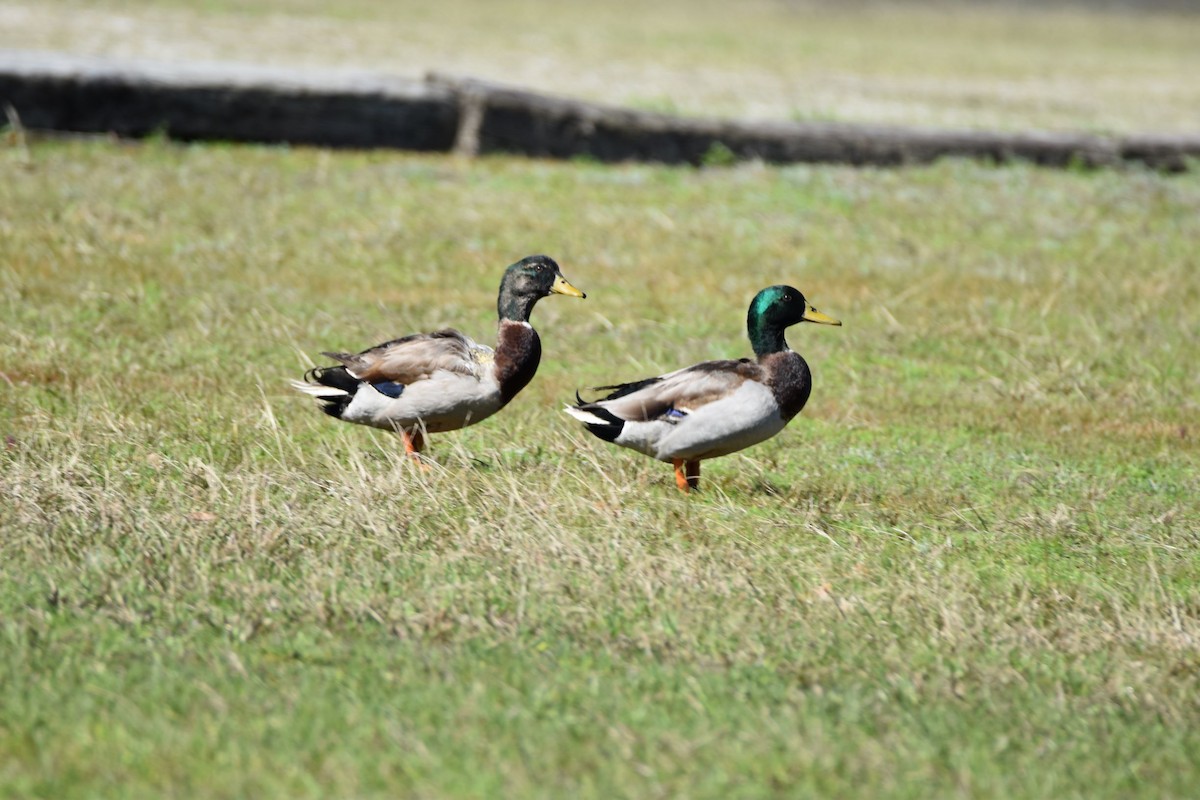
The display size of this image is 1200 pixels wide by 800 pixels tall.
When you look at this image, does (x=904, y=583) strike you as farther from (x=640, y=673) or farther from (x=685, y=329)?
(x=685, y=329)

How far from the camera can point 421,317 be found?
31.9 feet

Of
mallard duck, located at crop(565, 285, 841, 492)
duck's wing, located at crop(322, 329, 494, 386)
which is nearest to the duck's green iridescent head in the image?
mallard duck, located at crop(565, 285, 841, 492)

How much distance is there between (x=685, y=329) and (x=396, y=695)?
5609 mm

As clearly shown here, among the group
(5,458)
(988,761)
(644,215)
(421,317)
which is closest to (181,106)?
(644,215)

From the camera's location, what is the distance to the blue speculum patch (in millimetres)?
6586

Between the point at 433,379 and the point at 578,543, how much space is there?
1258 millimetres

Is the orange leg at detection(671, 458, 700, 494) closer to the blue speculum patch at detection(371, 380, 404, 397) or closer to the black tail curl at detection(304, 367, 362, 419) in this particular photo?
the blue speculum patch at detection(371, 380, 404, 397)

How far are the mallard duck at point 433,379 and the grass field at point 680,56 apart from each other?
11.2m

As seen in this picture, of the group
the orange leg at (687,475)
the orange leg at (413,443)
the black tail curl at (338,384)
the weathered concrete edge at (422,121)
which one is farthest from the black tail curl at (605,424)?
the weathered concrete edge at (422,121)

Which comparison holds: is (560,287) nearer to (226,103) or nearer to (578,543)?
(578,543)

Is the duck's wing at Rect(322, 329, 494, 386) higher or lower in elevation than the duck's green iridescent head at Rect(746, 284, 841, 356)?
lower

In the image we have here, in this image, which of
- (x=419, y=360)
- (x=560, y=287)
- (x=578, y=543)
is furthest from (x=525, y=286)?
(x=578, y=543)

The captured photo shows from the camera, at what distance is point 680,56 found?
86.7ft

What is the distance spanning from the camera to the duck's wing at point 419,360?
6590mm
